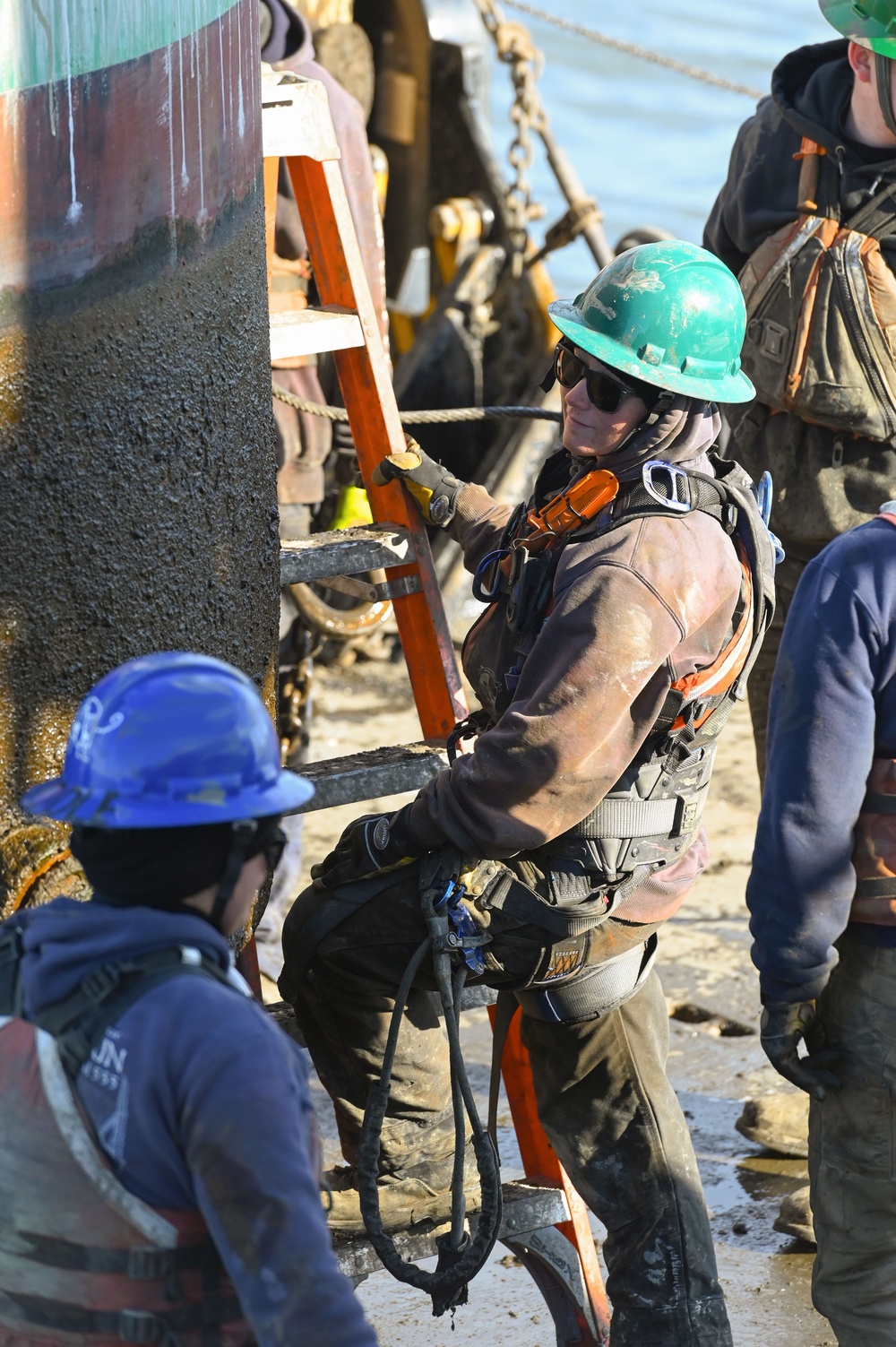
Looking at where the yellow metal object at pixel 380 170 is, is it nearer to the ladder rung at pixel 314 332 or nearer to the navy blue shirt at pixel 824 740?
the ladder rung at pixel 314 332

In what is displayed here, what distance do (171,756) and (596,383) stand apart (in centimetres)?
144

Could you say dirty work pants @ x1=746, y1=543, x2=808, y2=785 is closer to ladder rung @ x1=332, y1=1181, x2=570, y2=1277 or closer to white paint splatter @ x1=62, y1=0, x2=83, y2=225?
ladder rung @ x1=332, y1=1181, x2=570, y2=1277

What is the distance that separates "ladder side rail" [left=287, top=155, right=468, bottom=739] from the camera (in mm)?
3291

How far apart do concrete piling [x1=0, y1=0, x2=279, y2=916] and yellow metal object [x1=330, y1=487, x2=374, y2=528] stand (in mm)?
3006

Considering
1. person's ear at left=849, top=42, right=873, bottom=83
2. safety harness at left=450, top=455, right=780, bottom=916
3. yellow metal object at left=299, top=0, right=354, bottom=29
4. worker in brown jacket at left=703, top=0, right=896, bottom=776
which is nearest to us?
safety harness at left=450, top=455, right=780, bottom=916

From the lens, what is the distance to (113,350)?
244 centimetres

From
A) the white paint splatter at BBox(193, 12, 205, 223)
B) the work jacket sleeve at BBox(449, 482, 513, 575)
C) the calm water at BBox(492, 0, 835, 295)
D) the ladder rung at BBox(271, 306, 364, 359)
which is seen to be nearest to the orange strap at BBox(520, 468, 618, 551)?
the work jacket sleeve at BBox(449, 482, 513, 575)

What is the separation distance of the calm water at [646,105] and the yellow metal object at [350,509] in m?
9.70

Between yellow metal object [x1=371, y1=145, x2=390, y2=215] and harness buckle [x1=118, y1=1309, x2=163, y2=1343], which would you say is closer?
harness buckle [x1=118, y1=1309, x2=163, y2=1343]

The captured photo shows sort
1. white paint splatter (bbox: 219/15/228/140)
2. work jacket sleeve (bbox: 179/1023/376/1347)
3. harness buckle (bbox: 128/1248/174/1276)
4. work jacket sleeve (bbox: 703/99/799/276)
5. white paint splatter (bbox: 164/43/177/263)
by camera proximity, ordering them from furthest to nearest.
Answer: work jacket sleeve (bbox: 703/99/799/276) → white paint splatter (bbox: 219/15/228/140) → white paint splatter (bbox: 164/43/177/263) → harness buckle (bbox: 128/1248/174/1276) → work jacket sleeve (bbox: 179/1023/376/1347)

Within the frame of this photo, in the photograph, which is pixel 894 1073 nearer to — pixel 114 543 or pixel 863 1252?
pixel 863 1252

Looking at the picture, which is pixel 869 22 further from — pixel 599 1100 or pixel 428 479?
pixel 599 1100

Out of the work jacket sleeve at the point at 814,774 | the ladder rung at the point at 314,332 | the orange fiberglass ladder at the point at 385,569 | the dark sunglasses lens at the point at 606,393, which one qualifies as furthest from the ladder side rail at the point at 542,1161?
the ladder rung at the point at 314,332

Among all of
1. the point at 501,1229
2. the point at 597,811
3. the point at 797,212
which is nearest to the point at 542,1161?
the point at 501,1229
